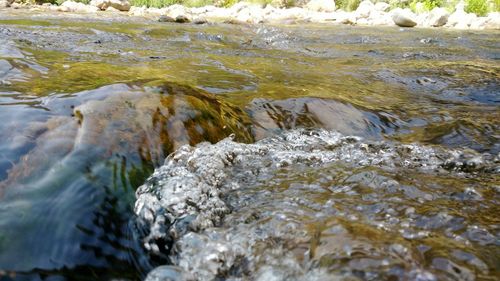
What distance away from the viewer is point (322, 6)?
19.7 metres

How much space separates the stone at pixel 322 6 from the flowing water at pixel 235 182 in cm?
1725

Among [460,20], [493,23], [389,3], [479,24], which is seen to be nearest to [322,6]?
[389,3]

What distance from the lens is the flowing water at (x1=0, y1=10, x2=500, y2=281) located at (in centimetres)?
129

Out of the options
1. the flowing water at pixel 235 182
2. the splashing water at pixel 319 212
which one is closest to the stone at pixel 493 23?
the flowing water at pixel 235 182

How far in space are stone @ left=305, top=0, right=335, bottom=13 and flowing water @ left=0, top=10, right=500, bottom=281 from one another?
1725cm

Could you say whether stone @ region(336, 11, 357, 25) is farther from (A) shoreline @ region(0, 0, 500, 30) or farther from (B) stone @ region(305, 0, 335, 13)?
(B) stone @ region(305, 0, 335, 13)

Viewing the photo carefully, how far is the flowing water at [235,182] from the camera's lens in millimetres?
1285

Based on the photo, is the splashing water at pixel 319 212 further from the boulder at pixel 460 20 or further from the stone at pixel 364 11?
the stone at pixel 364 11

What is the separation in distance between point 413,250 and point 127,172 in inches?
45.1

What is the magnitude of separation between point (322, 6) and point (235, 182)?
759 inches

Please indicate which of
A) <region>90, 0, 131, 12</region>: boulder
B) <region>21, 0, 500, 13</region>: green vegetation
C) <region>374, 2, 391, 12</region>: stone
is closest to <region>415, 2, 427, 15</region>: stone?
<region>21, 0, 500, 13</region>: green vegetation

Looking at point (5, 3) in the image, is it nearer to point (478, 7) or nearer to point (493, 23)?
point (493, 23)

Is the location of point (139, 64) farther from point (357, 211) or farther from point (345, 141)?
point (357, 211)

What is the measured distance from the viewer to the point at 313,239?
133cm
